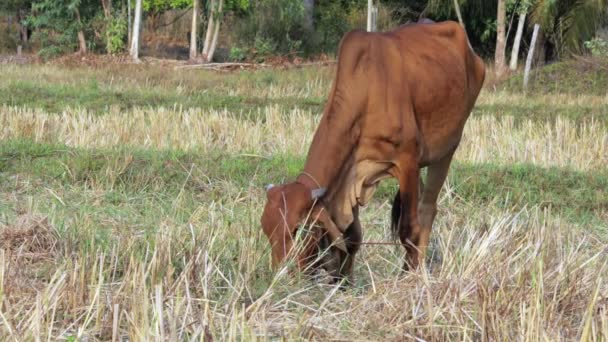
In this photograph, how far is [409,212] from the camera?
4.89 m

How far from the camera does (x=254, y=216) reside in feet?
17.8

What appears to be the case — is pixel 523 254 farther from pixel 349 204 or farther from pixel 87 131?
pixel 87 131

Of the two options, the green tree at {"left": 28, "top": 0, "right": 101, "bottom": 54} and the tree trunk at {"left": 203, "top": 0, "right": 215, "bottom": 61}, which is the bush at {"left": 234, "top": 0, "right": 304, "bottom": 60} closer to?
the tree trunk at {"left": 203, "top": 0, "right": 215, "bottom": 61}

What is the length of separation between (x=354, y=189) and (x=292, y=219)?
50 cm

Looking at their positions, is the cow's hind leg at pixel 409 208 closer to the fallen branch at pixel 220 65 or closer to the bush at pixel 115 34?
the fallen branch at pixel 220 65

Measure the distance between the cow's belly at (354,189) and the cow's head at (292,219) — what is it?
157 mm

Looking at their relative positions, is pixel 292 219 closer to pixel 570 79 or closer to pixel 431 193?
pixel 431 193

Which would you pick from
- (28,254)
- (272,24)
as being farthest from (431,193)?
(272,24)

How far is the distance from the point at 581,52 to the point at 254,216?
16.6 metres

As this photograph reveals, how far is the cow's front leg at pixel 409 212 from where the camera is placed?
479 cm

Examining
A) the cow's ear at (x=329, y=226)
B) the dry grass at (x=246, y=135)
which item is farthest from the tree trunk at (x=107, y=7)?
the cow's ear at (x=329, y=226)

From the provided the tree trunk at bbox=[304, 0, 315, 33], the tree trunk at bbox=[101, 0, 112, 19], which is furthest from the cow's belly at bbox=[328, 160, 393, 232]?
the tree trunk at bbox=[304, 0, 315, 33]

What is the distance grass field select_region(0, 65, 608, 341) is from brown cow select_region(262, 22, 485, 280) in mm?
218

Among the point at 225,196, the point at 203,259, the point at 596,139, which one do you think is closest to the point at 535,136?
the point at 596,139
